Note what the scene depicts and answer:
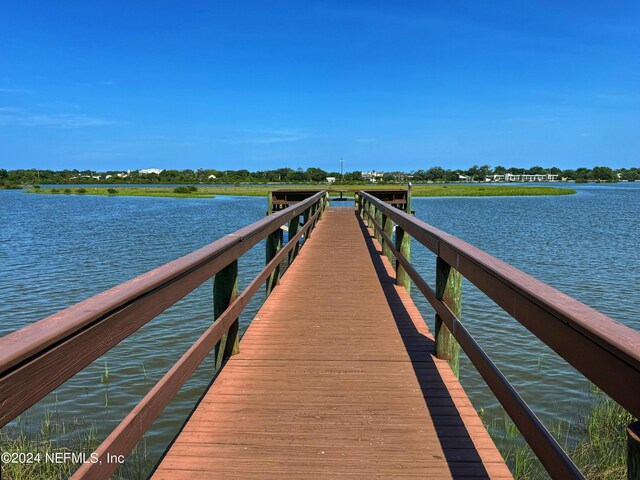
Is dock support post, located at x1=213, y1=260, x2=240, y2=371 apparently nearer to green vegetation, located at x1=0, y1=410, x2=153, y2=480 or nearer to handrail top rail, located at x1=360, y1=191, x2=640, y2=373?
green vegetation, located at x1=0, y1=410, x2=153, y2=480

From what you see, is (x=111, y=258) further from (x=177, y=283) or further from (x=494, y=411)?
(x=177, y=283)

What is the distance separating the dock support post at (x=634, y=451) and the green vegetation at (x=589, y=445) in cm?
325

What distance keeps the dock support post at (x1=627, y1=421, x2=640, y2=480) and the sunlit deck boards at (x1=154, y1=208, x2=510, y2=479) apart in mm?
1264

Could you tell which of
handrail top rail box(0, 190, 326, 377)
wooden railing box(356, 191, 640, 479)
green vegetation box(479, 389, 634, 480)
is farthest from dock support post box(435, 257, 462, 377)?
handrail top rail box(0, 190, 326, 377)

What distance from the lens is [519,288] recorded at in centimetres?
205

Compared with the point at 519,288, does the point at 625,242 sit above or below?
below

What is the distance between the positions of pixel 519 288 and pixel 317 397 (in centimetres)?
167

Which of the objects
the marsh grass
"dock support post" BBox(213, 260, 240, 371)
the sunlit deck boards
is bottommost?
the marsh grass

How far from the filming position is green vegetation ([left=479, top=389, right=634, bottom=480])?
425cm

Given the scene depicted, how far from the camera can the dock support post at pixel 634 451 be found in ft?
3.98

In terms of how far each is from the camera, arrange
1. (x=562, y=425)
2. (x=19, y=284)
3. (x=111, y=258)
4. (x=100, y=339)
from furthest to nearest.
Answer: (x=111, y=258) < (x=19, y=284) < (x=562, y=425) < (x=100, y=339)

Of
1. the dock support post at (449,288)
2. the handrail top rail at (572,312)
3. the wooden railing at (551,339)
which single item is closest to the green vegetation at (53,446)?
the dock support post at (449,288)

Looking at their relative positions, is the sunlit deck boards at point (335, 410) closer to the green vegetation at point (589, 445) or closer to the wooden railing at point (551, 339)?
the wooden railing at point (551, 339)

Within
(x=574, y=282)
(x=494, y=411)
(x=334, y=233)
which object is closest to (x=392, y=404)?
(x=494, y=411)
